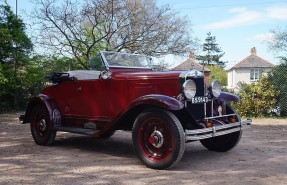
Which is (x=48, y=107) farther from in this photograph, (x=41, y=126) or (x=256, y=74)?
(x=256, y=74)

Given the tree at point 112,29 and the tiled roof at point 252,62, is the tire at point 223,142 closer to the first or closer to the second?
the tree at point 112,29

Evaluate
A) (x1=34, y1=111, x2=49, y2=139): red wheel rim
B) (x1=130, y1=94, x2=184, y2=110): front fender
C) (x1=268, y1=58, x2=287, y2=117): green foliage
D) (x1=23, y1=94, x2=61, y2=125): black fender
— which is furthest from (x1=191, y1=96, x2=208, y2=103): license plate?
(x1=268, y1=58, x2=287, y2=117): green foliage

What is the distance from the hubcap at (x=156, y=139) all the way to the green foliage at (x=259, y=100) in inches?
334

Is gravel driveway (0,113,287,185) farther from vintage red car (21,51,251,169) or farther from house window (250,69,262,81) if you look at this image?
house window (250,69,262,81)

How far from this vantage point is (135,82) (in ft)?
19.1

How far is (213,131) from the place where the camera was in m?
5.23

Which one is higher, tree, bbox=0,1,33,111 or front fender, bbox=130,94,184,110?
tree, bbox=0,1,33,111

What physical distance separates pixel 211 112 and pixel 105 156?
1939 mm

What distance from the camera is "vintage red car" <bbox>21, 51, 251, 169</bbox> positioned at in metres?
5.12

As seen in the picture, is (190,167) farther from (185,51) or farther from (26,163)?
(185,51)

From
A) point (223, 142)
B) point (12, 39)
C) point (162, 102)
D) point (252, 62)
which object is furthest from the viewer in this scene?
point (252, 62)

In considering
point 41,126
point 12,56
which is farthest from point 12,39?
point 41,126

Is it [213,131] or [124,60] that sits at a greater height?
[124,60]

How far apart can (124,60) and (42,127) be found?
2.12 metres
